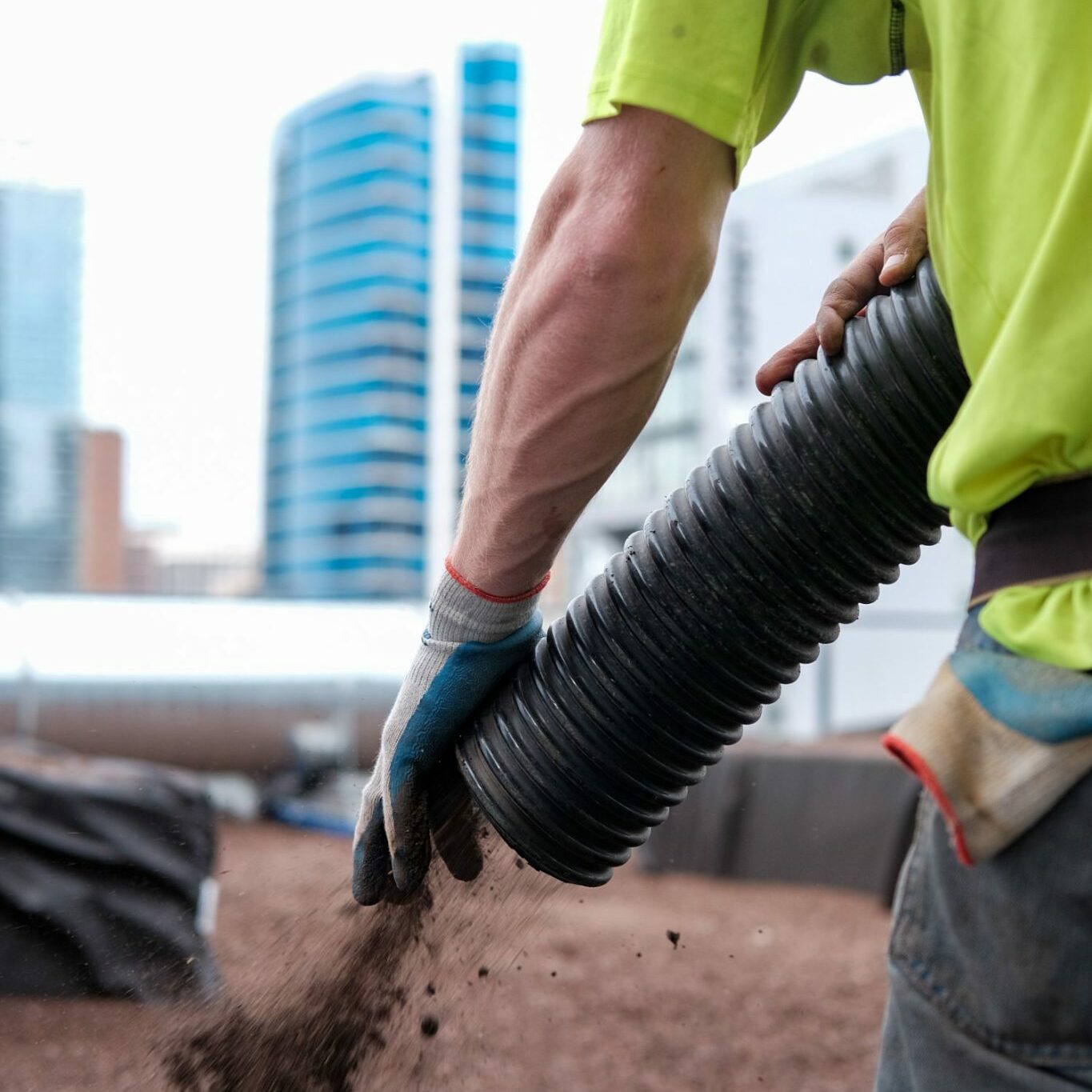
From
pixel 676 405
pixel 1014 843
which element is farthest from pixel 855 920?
pixel 676 405

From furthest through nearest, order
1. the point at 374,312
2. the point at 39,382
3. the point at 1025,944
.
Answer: the point at 39,382 < the point at 374,312 < the point at 1025,944

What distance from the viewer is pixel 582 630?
4.62 ft

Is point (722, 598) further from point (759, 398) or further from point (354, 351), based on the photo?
point (354, 351)

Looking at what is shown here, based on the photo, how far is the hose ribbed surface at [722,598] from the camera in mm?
1272

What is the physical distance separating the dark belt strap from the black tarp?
10.2 feet

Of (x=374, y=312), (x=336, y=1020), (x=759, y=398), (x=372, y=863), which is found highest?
(x=372, y=863)

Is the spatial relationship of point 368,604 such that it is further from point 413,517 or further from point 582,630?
point 413,517

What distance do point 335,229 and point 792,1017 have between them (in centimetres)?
2193

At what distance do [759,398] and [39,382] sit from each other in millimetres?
15980

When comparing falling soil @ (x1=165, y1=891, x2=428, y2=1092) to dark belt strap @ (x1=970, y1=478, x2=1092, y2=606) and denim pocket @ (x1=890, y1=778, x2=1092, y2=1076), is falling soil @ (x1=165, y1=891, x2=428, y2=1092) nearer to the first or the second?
denim pocket @ (x1=890, y1=778, x2=1092, y2=1076)

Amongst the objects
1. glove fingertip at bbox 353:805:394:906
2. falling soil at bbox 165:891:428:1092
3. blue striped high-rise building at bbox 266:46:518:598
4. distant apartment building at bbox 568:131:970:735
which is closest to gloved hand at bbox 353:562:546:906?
glove fingertip at bbox 353:805:394:906

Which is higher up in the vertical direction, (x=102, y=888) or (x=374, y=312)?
(x=102, y=888)

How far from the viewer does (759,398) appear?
1334 centimetres

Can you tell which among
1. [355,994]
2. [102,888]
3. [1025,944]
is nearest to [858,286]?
[1025,944]
